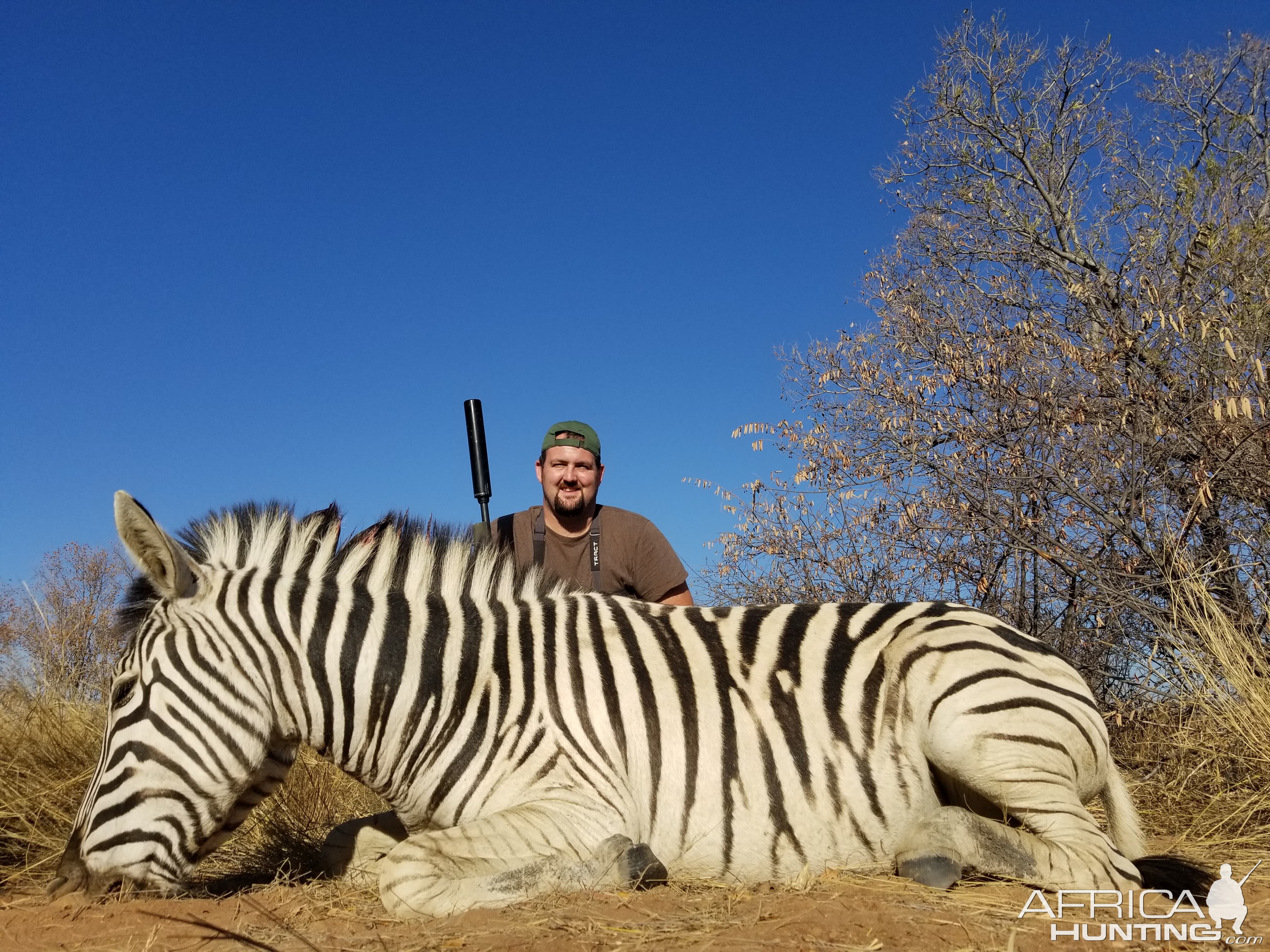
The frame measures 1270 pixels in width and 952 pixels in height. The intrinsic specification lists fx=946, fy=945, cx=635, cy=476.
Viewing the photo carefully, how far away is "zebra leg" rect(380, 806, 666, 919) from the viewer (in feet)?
9.24

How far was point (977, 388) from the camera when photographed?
341 inches

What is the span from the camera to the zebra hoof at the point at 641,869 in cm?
298

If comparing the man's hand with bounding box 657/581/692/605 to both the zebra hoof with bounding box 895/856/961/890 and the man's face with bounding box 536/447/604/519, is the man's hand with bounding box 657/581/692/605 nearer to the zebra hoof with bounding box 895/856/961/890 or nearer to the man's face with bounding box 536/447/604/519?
the man's face with bounding box 536/447/604/519

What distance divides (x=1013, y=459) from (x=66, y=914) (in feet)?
22.2

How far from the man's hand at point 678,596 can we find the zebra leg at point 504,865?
2.69 meters

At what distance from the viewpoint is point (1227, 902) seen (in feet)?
9.22

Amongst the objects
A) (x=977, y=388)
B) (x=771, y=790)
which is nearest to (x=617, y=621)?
(x=771, y=790)

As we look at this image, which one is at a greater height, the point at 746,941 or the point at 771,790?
the point at 771,790

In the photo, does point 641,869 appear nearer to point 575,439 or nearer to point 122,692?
point 122,692

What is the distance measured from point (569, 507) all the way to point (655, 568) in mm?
635

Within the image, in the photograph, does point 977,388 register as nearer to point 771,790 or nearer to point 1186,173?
point 1186,173

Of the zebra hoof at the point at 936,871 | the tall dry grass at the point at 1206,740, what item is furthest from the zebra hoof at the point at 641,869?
the tall dry grass at the point at 1206,740

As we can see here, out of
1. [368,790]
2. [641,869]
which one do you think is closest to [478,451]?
[368,790]

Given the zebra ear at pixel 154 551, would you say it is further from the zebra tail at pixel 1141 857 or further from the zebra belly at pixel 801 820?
the zebra tail at pixel 1141 857
